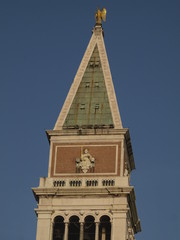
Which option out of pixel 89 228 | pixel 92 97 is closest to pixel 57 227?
pixel 89 228

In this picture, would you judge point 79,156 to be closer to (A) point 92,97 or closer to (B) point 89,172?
(B) point 89,172

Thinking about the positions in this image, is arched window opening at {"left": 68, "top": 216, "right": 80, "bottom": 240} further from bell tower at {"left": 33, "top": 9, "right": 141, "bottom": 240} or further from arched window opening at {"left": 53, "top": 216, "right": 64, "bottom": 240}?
arched window opening at {"left": 53, "top": 216, "right": 64, "bottom": 240}

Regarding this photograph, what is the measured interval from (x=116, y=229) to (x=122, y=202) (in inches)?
87.5

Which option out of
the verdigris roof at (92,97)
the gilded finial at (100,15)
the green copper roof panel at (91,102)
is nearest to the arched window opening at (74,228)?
the verdigris roof at (92,97)

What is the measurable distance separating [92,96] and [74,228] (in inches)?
463

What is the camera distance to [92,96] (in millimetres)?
78625

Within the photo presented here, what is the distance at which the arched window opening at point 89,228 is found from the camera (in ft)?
237

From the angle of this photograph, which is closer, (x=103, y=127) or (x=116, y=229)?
(x=116, y=229)

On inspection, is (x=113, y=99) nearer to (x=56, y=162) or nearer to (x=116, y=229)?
(x=56, y=162)

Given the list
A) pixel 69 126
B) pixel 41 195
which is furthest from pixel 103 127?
pixel 41 195

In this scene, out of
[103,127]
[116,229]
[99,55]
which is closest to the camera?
[116,229]

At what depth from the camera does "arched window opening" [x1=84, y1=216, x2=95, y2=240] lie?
72.1 metres

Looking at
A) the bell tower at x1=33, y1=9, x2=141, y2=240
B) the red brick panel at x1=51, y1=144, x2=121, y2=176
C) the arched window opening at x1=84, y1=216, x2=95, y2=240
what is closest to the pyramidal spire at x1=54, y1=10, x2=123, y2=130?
the bell tower at x1=33, y1=9, x2=141, y2=240
